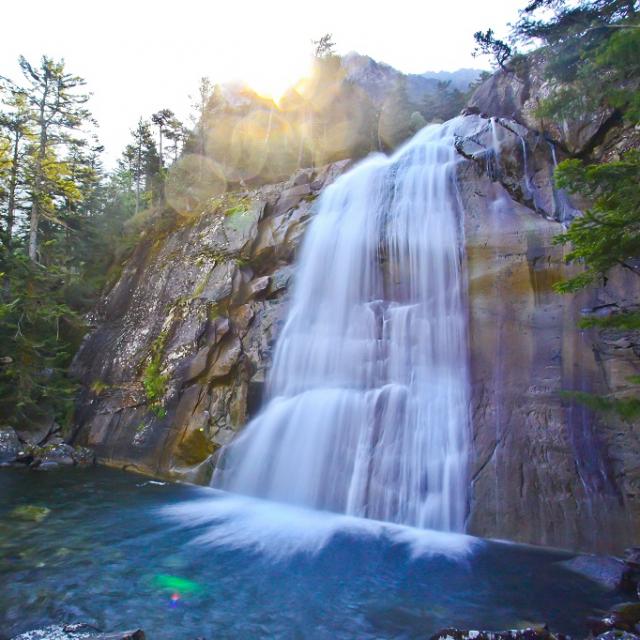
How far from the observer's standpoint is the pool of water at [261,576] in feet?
17.2

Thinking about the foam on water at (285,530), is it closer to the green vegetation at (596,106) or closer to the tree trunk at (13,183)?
the green vegetation at (596,106)

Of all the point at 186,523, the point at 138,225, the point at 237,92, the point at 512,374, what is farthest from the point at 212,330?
the point at 237,92

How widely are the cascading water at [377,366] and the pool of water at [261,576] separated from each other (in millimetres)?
811

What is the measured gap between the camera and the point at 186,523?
28.6ft

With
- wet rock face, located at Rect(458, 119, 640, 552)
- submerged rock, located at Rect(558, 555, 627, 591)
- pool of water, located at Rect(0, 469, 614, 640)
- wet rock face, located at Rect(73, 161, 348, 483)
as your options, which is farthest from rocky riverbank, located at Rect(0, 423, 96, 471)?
submerged rock, located at Rect(558, 555, 627, 591)

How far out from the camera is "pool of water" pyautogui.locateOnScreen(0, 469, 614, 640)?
17.2ft

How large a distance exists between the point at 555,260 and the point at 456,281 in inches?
83.4

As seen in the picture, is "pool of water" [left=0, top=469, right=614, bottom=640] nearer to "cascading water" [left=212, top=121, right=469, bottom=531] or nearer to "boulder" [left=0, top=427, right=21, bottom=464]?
"cascading water" [left=212, top=121, right=469, bottom=531]

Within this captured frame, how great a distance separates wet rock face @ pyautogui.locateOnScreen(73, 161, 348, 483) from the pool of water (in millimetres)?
3753

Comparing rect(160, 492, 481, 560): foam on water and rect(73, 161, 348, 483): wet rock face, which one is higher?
rect(73, 161, 348, 483): wet rock face

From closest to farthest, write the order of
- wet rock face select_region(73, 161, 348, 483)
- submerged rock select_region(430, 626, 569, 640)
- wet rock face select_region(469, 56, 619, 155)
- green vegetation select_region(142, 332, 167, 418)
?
submerged rock select_region(430, 626, 569, 640) < wet rock face select_region(469, 56, 619, 155) < wet rock face select_region(73, 161, 348, 483) < green vegetation select_region(142, 332, 167, 418)

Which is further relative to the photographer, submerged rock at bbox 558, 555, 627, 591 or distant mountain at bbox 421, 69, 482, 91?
distant mountain at bbox 421, 69, 482, 91

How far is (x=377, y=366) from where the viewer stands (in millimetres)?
11305

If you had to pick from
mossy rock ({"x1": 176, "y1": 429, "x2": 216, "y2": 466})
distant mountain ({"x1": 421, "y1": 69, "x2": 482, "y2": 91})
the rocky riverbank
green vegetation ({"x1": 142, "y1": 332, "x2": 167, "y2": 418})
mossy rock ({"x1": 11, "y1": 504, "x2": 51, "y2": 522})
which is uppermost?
distant mountain ({"x1": 421, "y1": 69, "x2": 482, "y2": 91})
